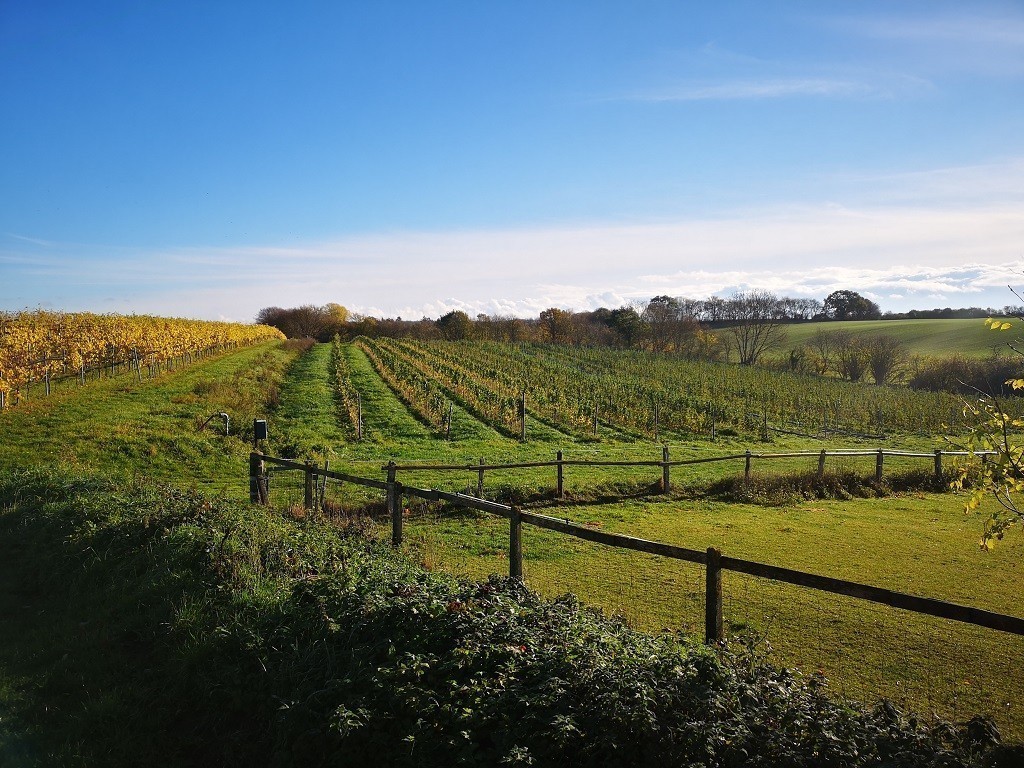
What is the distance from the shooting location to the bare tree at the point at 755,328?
84812 millimetres

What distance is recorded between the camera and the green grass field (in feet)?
25.3

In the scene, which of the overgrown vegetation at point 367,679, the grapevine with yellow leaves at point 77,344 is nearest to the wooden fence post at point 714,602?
the overgrown vegetation at point 367,679

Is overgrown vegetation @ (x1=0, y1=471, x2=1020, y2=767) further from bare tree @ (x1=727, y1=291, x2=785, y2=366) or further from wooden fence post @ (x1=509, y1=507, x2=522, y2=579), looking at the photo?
bare tree @ (x1=727, y1=291, x2=785, y2=366)

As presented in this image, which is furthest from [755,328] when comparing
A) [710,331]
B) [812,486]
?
[812,486]

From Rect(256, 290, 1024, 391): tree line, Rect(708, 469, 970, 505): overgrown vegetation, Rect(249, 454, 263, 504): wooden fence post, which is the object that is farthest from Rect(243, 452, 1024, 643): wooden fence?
Rect(256, 290, 1024, 391): tree line

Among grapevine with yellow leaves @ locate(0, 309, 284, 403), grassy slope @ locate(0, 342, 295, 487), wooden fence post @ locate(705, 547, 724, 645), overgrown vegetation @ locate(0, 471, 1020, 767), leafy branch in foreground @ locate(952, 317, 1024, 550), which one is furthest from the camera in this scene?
grapevine with yellow leaves @ locate(0, 309, 284, 403)

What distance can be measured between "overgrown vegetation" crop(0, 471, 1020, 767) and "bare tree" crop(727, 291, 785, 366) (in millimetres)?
74304

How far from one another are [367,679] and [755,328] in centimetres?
9102

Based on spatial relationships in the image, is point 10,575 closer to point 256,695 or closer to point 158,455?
point 256,695

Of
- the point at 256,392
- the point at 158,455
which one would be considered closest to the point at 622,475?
the point at 158,455

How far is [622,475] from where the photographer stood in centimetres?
2033

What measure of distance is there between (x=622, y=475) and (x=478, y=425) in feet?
32.4

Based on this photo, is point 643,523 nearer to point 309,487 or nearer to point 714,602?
point 309,487

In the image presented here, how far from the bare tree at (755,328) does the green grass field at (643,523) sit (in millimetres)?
53162
